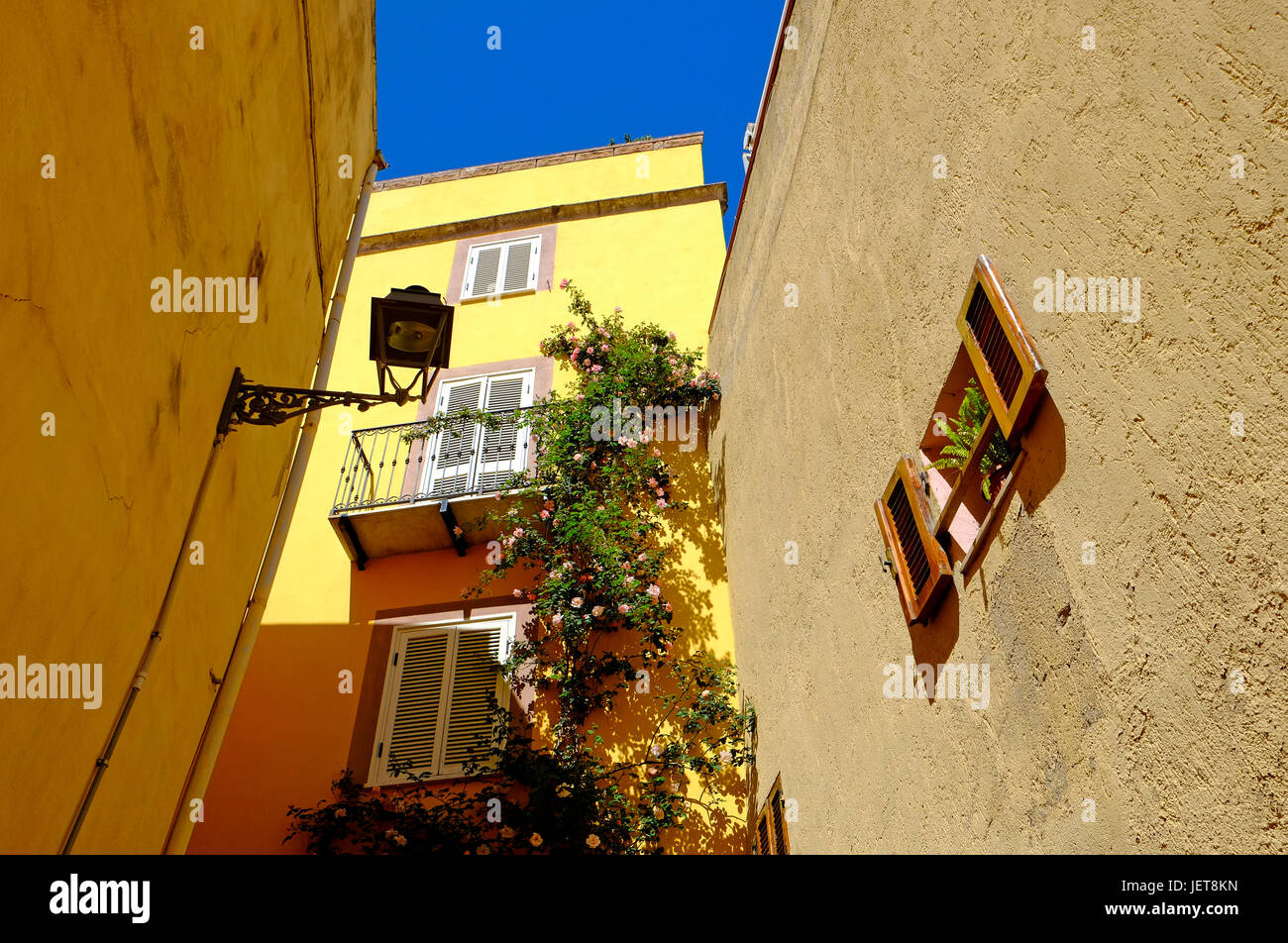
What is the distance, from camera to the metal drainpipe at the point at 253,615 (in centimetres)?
477

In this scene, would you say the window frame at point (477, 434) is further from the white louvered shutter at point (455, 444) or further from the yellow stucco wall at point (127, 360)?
the yellow stucco wall at point (127, 360)

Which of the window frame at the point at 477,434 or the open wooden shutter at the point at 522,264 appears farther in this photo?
the open wooden shutter at the point at 522,264

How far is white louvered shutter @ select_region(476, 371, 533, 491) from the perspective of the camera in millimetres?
10070

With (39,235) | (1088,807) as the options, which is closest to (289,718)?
(39,235)

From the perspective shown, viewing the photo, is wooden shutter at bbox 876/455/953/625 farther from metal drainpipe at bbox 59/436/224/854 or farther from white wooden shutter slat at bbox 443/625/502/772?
white wooden shutter slat at bbox 443/625/502/772

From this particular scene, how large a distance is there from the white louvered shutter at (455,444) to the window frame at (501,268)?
5.02ft

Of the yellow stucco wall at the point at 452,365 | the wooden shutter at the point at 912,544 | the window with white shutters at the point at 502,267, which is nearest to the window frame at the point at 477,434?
the yellow stucco wall at the point at 452,365

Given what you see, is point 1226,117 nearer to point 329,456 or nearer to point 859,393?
point 859,393

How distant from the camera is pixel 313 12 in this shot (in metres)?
6.15

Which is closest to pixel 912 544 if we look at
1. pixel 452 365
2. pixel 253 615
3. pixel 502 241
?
pixel 253 615

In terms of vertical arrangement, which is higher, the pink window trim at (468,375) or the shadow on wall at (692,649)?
the pink window trim at (468,375)

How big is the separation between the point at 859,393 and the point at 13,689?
3892mm

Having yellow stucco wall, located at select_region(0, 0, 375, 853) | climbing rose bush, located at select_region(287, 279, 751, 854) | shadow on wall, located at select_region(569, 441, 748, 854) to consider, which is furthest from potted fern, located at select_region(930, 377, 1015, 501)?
shadow on wall, located at select_region(569, 441, 748, 854)

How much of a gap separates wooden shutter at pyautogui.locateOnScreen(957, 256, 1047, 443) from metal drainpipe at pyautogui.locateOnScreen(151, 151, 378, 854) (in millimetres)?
4069
